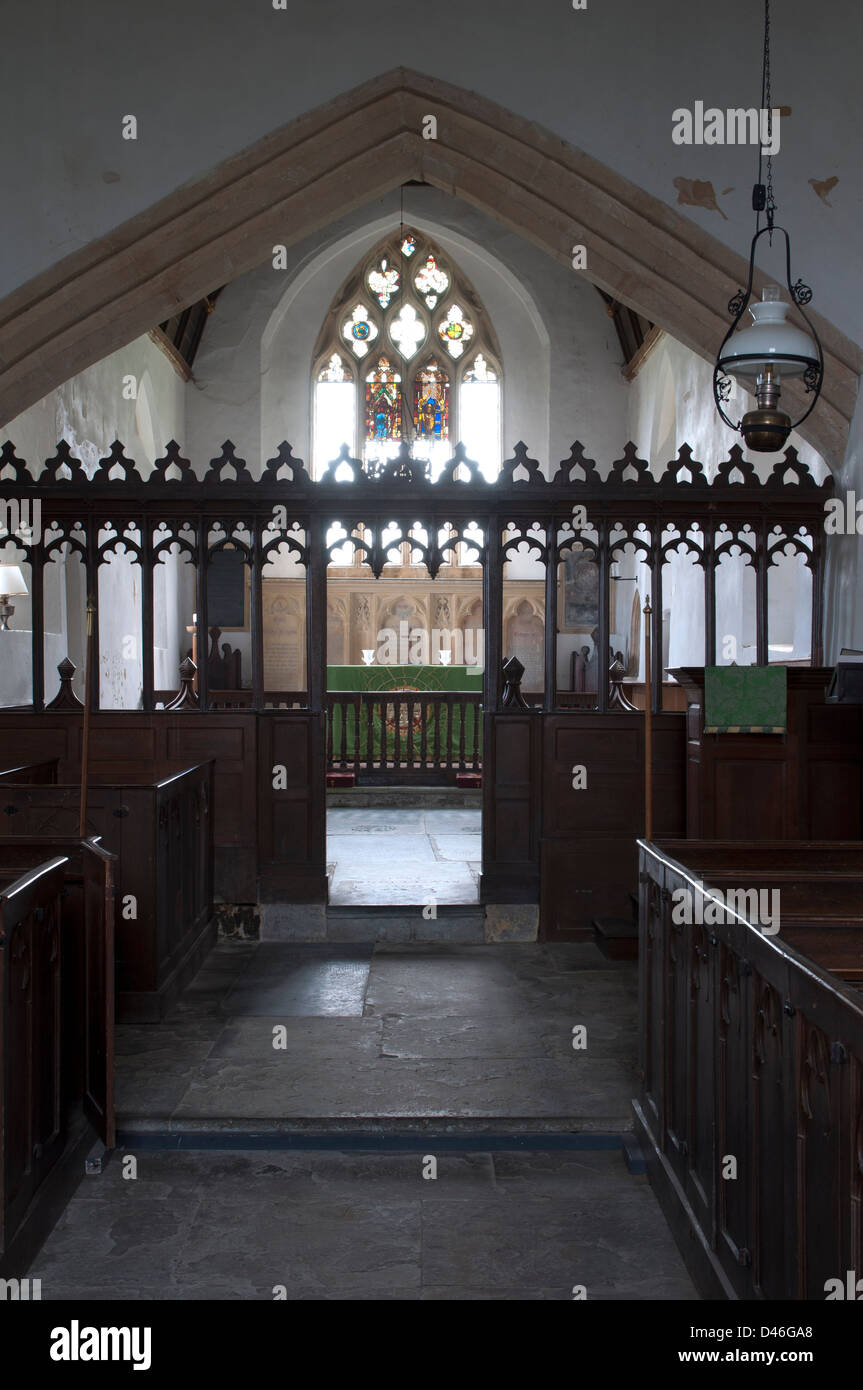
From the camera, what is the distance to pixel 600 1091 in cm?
368

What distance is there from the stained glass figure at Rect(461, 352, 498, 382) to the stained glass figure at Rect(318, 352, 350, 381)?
1521mm

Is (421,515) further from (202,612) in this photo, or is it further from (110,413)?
(110,413)

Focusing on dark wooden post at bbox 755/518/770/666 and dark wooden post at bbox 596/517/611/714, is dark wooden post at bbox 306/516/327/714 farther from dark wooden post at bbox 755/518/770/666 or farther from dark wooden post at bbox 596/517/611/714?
dark wooden post at bbox 755/518/770/666

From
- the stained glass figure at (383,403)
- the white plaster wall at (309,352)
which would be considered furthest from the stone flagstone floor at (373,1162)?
the stained glass figure at (383,403)

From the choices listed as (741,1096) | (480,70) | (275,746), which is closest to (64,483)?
(275,746)

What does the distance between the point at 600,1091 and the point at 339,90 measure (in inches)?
186

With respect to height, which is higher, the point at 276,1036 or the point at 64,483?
the point at 64,483

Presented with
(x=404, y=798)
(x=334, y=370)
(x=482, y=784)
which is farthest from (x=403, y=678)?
(x=334, y=370)

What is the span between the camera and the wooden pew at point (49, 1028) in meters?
2.53

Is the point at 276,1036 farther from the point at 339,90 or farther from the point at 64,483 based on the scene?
the point at 339,90

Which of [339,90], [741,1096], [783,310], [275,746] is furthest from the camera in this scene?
[275,746]

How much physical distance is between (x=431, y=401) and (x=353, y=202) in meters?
8.16

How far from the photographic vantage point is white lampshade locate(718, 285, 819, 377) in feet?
13.4

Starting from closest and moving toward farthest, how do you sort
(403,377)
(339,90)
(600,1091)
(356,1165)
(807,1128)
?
(807,1128) < (356,1165) < (600,1091) < (339,90) < (403,377)
